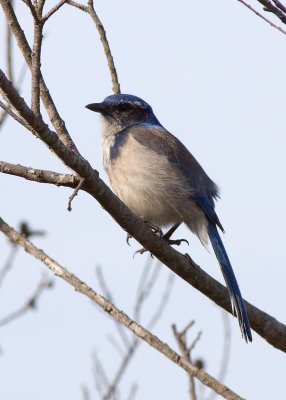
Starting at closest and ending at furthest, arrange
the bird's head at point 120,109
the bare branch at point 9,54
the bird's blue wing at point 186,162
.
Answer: the bare branch at point 9,54, the bird's blue wing at point 186,162, the bird's head at point 120,109

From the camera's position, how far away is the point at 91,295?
4.62 meters

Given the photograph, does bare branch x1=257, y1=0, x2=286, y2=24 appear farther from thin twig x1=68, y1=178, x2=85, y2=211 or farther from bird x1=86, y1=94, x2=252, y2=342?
bird x1=86, y1=94, x2=252, y2=342

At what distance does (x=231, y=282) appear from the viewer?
20.0 ft

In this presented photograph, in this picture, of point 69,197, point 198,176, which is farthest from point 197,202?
point 69,197

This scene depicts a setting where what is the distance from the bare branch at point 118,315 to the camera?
13.5ft

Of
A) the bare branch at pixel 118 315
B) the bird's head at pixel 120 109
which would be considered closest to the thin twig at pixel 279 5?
the bare branch at pixel 118 315

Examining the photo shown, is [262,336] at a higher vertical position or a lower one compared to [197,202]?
lower

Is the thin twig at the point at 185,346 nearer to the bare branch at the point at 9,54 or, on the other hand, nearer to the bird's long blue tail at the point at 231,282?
the bird's long blue tail at the point at 231,282

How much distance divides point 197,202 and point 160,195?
0.40m

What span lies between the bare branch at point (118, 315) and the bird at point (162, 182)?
167 centimetres

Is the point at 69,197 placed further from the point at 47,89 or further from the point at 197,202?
the point at 197,202

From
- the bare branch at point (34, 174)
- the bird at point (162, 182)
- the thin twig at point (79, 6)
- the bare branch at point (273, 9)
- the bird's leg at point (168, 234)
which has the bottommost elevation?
the bare branch at point (34, 174)

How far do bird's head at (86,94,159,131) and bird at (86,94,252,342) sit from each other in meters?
0.08

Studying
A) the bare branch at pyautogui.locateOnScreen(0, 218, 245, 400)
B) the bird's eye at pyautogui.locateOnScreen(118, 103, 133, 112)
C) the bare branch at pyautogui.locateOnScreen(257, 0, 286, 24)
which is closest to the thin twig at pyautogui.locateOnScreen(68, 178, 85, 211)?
the bare branch at pyautogui.locateOnScreen(0, 218, 245, 400)
